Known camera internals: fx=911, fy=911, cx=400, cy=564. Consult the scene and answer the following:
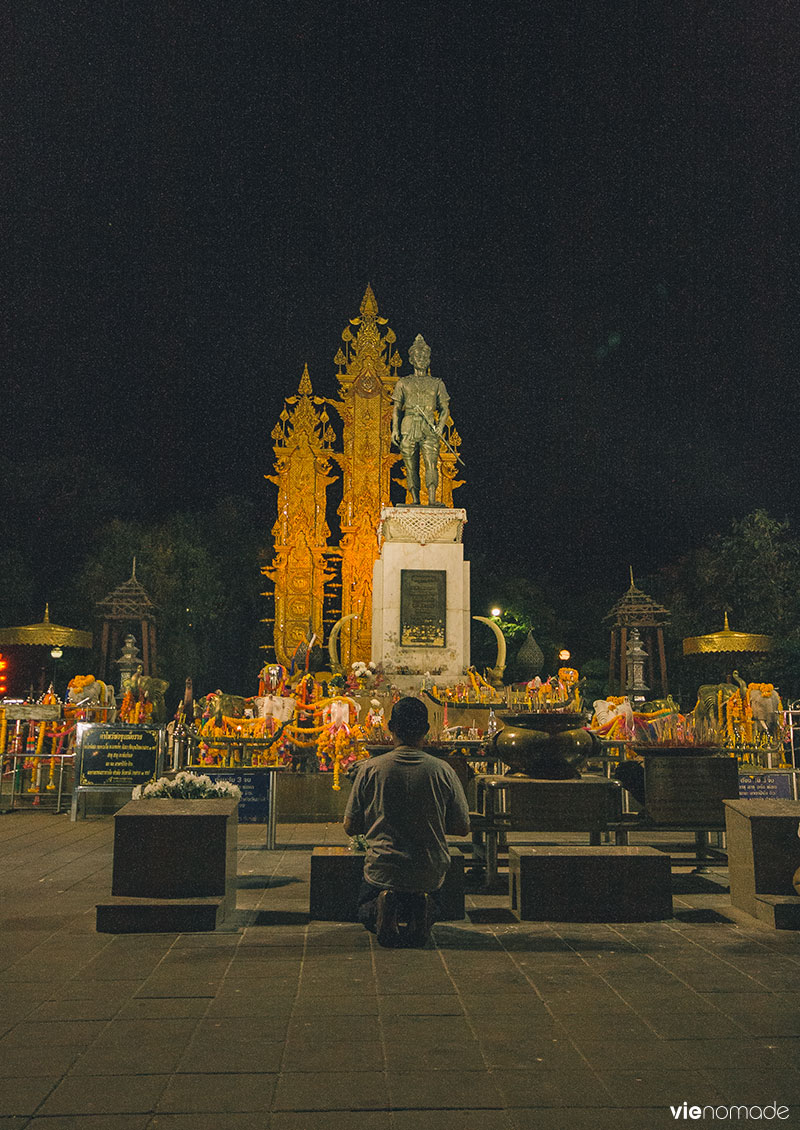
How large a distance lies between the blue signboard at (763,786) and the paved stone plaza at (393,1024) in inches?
187

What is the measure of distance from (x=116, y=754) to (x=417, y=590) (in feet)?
22.2

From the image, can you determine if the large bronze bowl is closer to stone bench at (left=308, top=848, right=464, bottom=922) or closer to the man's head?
stone bench at (left=308, top=848, right=464, bottom=922)

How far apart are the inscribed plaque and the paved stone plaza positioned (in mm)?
10401

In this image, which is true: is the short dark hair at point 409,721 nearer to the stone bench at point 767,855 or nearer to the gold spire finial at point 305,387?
the stone bench at point 767,855

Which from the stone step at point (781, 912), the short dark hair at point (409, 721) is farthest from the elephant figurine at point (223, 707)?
the stone step at point (781, 912)

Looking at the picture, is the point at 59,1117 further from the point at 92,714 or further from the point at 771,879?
the point at 92,714

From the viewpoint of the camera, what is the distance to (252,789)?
11.5 metres

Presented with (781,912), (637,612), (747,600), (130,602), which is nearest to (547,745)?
(781,912)

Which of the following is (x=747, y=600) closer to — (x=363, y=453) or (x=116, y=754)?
(x=363, y=453)

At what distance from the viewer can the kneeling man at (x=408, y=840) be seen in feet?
20.3

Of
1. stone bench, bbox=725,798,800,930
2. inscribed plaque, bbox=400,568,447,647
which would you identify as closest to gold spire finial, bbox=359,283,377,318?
inscribed plaque, bbox=400,568,447,647

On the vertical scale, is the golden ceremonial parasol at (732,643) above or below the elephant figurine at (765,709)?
above

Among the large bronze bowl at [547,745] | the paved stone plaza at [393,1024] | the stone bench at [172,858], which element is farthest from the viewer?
the large bronze bowl at [547,745]

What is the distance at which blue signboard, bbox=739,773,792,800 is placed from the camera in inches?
464
